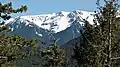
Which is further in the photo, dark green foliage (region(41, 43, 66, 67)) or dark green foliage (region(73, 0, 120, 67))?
dark green foliage (region(41, 43, 66, 67))

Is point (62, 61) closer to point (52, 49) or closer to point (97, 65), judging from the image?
point (52, 49)

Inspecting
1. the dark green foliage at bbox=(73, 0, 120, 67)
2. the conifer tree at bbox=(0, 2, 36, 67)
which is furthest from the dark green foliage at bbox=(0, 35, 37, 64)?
the dark green foliage at bbox=(73, 0, 120, 67)

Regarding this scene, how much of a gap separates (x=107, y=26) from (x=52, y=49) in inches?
1477

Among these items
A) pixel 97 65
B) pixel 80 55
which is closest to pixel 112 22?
pixel 97 65

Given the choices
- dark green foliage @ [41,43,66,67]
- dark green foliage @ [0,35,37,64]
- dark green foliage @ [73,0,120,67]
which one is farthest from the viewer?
dark green foliage @ [41,43,66,67]

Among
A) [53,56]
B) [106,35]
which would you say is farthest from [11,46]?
[53,56]

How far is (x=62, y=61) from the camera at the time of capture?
74312 mm

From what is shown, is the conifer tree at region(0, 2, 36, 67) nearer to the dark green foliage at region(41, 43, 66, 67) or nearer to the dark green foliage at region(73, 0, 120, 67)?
the dark green foliage at region(73, 0, 120, 67)

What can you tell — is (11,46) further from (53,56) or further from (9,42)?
(53,56)

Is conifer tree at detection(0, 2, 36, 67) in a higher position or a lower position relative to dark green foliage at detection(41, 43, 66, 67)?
higher

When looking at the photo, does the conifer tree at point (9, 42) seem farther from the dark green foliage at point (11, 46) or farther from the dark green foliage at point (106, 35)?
the dark green foliage at point (106, 35)

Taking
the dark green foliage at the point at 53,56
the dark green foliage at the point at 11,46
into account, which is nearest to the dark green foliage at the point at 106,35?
the dark green foliage at the point at 11,46

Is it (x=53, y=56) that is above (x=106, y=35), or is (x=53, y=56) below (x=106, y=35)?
below

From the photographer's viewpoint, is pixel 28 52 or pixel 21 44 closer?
pixel 21 44
